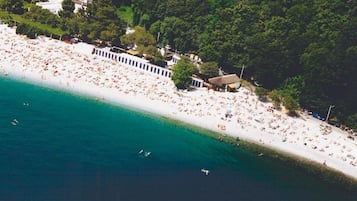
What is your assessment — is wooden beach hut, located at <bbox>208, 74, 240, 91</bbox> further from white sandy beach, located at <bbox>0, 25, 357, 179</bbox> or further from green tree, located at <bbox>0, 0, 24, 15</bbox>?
green tree, located at <bbox>0, 0, 24, 15</bbox>

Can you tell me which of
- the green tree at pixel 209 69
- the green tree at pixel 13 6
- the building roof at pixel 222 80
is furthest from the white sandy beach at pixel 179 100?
the green tree at pixel 13 6

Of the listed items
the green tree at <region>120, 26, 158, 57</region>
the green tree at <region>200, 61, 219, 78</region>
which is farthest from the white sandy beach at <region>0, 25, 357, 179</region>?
the green tree at <region>120, 26, 158, 57</region>

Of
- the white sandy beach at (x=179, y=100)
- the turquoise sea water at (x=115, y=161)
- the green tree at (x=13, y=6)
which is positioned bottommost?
the turquoise sea water at (x=115, y=161)

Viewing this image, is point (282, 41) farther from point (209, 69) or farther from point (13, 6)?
point (13, 6)

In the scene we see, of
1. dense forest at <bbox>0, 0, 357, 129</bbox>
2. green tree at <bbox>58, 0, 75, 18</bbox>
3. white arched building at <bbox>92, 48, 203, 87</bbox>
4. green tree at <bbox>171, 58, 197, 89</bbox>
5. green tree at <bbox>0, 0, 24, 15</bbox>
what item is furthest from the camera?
green tree at <bbox>0, 0, 24, 15</bbox>

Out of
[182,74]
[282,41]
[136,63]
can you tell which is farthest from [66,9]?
[282,41]

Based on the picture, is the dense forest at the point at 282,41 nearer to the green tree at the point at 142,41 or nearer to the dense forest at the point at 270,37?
the dense forest at the point at 270,37
